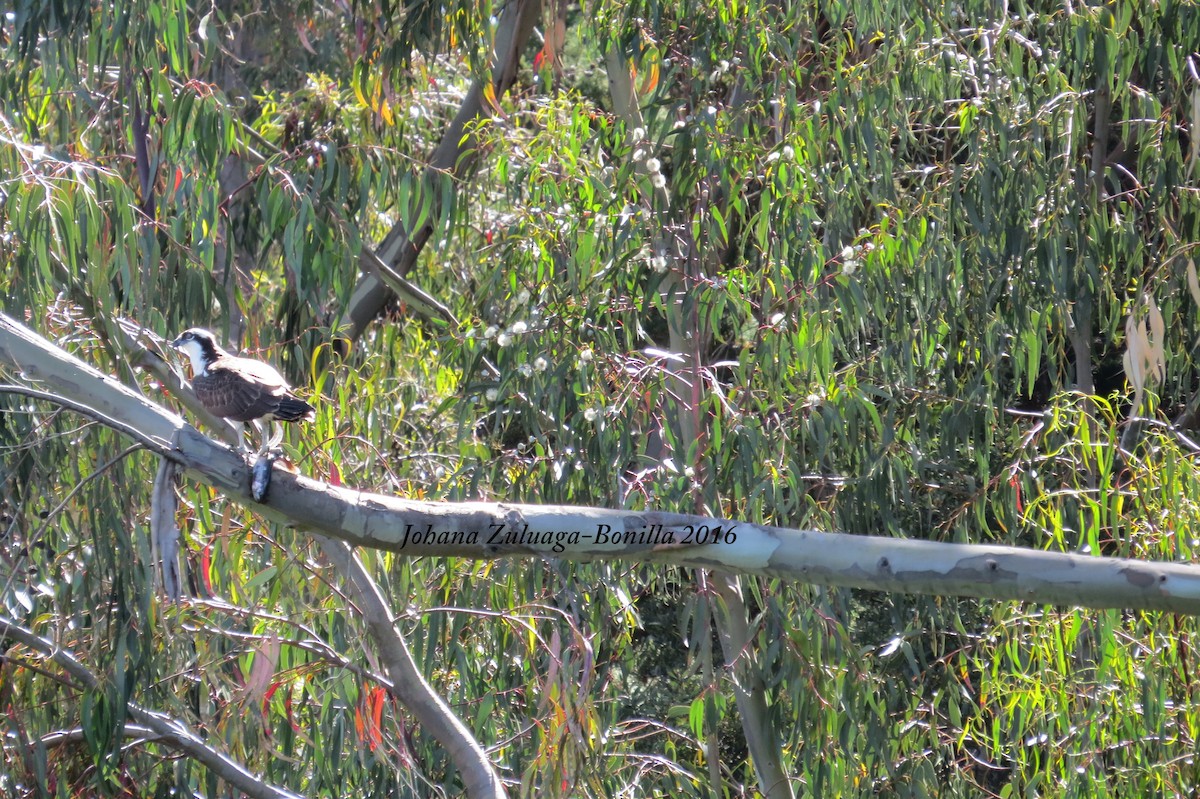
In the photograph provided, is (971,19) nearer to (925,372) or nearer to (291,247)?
(925,372)

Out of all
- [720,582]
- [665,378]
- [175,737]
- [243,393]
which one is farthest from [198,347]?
[720,582]

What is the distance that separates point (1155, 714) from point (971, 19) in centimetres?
202

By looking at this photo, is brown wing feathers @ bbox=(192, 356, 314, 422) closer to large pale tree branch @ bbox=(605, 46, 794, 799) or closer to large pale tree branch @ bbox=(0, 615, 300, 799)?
large pale tree branch @ bbox=(0, 615, 300, 799)

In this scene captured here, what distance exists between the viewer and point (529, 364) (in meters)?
3.53

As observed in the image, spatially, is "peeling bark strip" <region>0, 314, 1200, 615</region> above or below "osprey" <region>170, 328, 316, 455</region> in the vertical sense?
above

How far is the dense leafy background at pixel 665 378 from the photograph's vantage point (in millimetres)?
3115

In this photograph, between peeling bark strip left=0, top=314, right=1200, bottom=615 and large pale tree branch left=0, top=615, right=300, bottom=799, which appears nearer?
peeling bark strip left=0, top=314, right=1200, bottom=615

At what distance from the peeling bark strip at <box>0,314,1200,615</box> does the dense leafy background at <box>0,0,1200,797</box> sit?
519 mm

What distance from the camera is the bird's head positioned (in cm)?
325

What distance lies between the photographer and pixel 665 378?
3.48 m

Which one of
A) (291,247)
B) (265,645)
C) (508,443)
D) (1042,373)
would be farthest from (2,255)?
(1042,373)

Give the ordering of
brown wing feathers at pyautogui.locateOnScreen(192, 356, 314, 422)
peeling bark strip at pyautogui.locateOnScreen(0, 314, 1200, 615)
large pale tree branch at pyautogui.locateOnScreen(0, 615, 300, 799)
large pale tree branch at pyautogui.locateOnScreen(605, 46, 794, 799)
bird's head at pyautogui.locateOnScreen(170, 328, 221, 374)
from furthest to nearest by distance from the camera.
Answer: large pale tree branch at pyautogui.locateOnScreen(605, 46, 794, 799), bird's head at pyautogui.locateOnScreen(170, 328, 221, 374), large pale tree branch at pyautogui.locateOnScreen(0, 615, 300, 799), brown wing feathers at pyautogui.locateOnScreen(192, 356, 314, 422), peeling bark strip at pyautogui.locateOnScreen(0, 314, 1200, 615)

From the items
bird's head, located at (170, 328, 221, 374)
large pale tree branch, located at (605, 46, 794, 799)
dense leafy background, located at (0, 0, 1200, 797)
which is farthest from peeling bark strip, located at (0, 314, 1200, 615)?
large pale tree branch, located at (605, 46, 794, 799)

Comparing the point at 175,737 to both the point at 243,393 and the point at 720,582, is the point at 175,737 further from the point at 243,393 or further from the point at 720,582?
the point at 720,582
